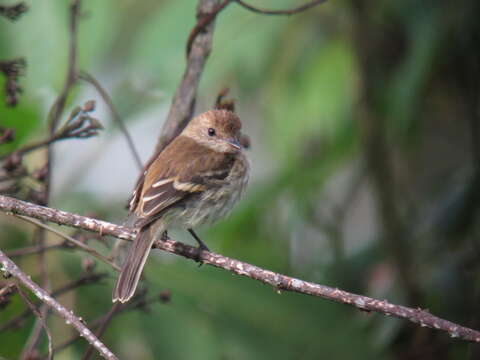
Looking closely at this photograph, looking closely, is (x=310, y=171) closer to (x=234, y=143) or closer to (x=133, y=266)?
(x=234, y=143)

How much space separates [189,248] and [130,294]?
343 millimetres

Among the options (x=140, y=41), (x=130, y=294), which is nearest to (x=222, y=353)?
(x=130, y=294)

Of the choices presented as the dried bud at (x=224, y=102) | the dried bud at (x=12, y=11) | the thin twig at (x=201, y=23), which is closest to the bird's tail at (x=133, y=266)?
the dried bud at (x=224, y=102)

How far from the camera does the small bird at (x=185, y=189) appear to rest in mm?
3512

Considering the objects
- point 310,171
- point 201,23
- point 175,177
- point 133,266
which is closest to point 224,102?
point 201,23

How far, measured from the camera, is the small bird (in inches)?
138

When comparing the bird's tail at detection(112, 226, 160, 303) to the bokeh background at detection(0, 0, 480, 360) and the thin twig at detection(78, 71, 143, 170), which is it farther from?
the bokeh background at detection(0, 0, 480, 360)

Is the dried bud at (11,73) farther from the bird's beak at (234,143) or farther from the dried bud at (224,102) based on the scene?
the bird's beak at (234,143)

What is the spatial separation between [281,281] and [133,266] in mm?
919

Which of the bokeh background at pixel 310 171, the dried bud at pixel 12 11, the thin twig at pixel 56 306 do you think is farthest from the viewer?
the bokeh background at pixel 310 171

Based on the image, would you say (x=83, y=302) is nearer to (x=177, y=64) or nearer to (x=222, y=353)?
(x=222, y=353)

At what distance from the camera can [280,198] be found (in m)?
4.84

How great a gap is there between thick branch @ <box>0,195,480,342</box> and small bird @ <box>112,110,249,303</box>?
469 mm

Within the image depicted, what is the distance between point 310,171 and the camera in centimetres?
473
